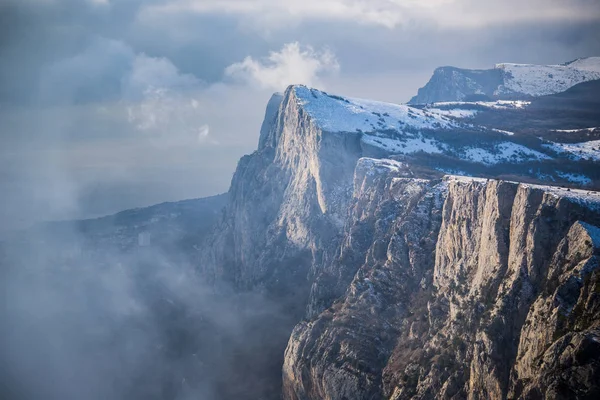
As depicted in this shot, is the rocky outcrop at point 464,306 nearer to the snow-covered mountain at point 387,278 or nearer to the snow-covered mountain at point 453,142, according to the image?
the snow-covered mountain at point 387,278

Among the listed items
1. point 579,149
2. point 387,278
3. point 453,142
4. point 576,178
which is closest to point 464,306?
point 387,278

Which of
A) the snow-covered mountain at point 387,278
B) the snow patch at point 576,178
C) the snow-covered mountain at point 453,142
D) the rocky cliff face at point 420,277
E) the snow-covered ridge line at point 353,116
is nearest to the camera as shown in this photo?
the rocky cliff face at point 420,277

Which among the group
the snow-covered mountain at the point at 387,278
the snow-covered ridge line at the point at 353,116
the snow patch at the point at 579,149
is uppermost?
the snow-covered ridge line at the point at 353,116

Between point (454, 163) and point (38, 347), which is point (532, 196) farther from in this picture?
point (38, 347)

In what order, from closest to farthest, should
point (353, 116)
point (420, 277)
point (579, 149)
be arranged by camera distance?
point (420, 277)
point (579, 149)
point (353, 116)

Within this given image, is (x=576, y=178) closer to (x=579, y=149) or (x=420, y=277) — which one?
(x=579, y=149)

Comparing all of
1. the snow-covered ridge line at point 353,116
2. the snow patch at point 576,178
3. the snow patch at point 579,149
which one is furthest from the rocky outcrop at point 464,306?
the snow patch at point 579,149

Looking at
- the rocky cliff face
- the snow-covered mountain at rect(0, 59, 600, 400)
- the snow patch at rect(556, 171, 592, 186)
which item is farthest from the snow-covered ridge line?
the snow patch at rect(556, 171, 592, 186)

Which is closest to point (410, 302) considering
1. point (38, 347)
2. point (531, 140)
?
point (531, 140)

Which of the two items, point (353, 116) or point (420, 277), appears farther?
point (353, 116)
